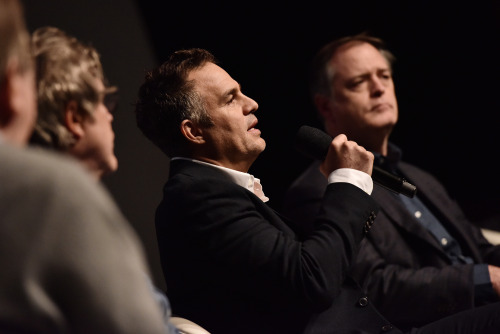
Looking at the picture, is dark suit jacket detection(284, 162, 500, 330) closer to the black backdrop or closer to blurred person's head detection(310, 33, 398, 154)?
blurred person's head detection(310, 33, 398, 154)

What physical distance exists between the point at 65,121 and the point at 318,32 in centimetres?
207

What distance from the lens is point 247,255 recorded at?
146 cm

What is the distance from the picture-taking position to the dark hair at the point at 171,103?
1.71 m

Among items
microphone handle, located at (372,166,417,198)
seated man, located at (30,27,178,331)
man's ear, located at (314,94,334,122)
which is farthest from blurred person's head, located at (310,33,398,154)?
seated man, located at (30,27,178,331)

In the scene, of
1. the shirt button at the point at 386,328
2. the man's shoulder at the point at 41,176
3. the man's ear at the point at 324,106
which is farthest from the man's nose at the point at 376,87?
the man's shoulder at the point at 41,176

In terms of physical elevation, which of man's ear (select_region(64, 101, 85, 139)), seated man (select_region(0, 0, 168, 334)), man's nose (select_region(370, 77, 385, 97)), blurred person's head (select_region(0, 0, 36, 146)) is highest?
blurred person's head (select_region(0, 0, 36, 146))

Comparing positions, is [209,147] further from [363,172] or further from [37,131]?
[37,131]

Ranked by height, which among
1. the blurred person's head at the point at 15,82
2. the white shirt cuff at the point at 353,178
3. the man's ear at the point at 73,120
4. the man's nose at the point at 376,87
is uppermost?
the blurred person's head at the point at 15,82

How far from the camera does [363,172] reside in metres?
1.62

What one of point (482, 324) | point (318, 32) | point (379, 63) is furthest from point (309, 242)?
point (318, 32)

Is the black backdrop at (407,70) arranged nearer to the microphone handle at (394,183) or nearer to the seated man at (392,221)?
the seated man at (392,221)

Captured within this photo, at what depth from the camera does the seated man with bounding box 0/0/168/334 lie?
0.69m

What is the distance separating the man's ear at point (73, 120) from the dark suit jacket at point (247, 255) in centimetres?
43

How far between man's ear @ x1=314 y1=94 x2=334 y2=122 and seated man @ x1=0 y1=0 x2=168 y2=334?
2019mm
